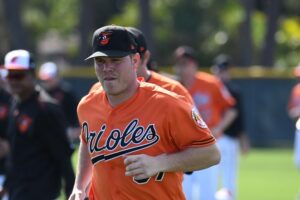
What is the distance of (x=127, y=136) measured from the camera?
21.4 feet

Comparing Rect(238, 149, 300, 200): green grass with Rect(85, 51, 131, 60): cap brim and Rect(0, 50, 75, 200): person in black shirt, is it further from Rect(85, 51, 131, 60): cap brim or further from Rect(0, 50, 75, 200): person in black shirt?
Rect(85, 51, 131, 60): cap brim

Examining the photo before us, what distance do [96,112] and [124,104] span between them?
10.8 inches

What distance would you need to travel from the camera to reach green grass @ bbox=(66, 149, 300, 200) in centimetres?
1747

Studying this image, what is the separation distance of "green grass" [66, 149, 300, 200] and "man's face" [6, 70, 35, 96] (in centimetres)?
840

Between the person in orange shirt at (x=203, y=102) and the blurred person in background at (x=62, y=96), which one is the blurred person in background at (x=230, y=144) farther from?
the blurred person in background at (x=62, y=96)

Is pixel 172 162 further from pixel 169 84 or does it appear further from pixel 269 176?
pixel 269 176

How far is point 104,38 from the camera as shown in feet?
21.4

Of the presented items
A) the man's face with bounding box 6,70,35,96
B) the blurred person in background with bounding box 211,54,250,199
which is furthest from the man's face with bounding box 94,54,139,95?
the blurred person in background with bounding box 211,54,250,199

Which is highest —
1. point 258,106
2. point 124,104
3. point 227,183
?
point 124,104

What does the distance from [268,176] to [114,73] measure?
15141 millimetres

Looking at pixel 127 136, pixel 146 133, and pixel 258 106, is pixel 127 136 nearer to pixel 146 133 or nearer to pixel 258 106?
pixel 146 133

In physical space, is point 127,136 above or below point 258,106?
above

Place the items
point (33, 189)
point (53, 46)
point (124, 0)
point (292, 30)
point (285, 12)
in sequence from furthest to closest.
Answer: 1. point (53, 46)
2. point (124, 0)
3. point (285, 12)
4. point (292, 30)
5. point (33, 189)

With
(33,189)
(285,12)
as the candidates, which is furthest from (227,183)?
(285,12)
